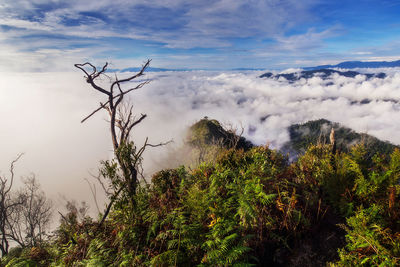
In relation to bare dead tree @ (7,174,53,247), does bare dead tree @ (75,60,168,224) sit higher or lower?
higher

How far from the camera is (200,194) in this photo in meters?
4.69

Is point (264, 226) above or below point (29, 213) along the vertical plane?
above

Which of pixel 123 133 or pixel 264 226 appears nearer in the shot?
pixel 264 226

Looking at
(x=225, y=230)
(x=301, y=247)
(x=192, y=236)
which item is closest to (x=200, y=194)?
(x=192, y=236)

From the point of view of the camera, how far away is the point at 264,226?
4094 mm

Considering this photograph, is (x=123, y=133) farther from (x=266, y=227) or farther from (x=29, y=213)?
(x=29, y=213)

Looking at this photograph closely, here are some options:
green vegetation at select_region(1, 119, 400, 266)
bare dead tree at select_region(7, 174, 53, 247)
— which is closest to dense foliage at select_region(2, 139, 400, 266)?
green vegetation at select_region(1, 119, 400, 266)

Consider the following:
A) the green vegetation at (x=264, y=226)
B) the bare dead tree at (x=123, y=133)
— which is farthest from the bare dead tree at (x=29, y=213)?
the green vegetation at (x=264, y=226)

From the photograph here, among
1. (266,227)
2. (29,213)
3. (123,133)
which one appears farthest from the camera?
(29,213)

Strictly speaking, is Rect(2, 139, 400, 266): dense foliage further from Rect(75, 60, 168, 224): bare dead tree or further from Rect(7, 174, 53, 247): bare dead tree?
Rect(7, 174, 53, 247): bare dead tree

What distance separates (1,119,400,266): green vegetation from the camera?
10.8ft

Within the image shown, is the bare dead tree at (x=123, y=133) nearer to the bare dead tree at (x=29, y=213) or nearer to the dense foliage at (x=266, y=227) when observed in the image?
the dense foliage at (x=266, y=227)

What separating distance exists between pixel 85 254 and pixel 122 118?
512cm

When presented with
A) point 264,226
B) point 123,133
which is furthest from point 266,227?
point 123,133
